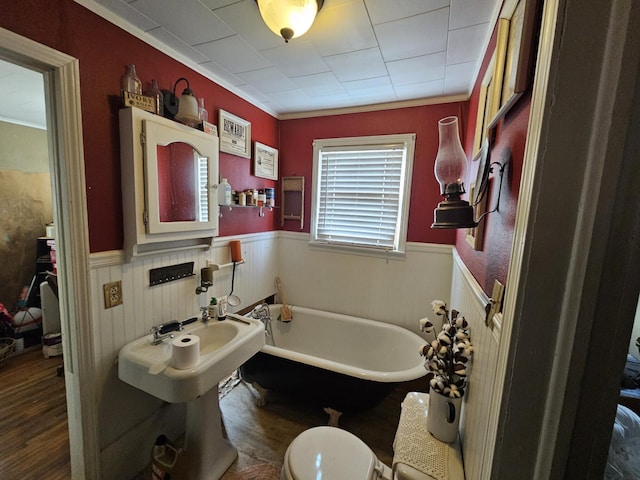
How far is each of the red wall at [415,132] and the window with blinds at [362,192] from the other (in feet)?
0.22

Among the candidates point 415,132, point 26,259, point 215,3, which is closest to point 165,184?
point 215,3

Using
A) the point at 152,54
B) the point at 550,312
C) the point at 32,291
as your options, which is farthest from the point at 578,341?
the point at 32,291

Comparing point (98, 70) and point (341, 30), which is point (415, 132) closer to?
point (341, 30)

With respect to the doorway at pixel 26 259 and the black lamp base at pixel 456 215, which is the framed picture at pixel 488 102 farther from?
the doorway at pixel 26 259

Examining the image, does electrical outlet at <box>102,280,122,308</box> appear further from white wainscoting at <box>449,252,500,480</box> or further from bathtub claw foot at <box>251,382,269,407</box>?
white wainscoting at <box>449,252,500,480</box>

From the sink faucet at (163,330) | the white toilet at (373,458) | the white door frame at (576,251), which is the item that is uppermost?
the white door frame at (576,251)

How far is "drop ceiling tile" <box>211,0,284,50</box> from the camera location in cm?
125

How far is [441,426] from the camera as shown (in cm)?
106

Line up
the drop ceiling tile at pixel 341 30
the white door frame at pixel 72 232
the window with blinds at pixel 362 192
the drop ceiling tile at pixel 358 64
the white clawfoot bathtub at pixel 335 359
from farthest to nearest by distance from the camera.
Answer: the window with blinds at pixel 362 192 → the white clawfoot bathtub at pixel 335 359 → the drop ceiling tile at pixel 358 64 → the drop ceiling tile at pixel 341 30 → the white door frame at pixel 72 232

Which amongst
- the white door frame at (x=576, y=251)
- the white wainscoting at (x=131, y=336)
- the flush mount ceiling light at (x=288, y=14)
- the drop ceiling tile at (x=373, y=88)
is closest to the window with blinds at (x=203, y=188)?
the white wainscoting at (x=131, y=336)

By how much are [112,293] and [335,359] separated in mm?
1884

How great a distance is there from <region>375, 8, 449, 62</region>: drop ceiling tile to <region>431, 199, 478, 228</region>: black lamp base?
0.99 metres

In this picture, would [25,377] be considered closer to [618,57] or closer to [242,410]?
[242,410]

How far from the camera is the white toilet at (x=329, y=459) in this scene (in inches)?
41.9
